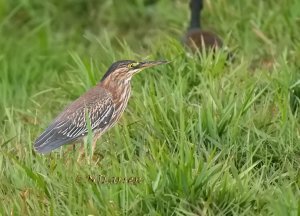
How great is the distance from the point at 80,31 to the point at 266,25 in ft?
8.34

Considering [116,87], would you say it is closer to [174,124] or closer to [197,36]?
[174,124]

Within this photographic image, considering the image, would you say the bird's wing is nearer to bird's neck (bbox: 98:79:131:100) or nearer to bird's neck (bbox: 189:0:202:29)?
bird's neck (bbox: 98:79:131:100)

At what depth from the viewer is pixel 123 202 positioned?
6328 millimetres

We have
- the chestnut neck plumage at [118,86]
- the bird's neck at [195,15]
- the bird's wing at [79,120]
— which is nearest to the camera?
the bird's wing at [79,120]

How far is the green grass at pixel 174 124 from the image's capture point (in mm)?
6359

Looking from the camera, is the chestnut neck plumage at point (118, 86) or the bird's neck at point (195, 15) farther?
the bird's neck at point (195, 15)

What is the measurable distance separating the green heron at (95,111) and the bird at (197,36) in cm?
125

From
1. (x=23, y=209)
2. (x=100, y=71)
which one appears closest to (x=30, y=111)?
(x=100, y=71)

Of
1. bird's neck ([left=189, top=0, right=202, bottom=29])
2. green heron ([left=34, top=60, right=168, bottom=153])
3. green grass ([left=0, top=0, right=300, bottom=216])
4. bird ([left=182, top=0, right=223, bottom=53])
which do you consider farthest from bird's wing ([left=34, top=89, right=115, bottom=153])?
bird's neck ([left=189, top=0, right=202, bottom=29])

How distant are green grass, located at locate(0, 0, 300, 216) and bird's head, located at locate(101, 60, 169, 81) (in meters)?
0.18

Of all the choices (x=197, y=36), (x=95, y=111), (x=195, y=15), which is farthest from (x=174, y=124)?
(x=195, y=15)

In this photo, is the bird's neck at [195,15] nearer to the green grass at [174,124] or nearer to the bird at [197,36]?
the bird at [197,36]

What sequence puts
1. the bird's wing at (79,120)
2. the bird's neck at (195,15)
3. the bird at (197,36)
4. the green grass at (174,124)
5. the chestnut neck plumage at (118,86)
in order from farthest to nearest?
the bird's neck at (195,15), the bird at (197,36), the chestnut neck plumage at (118,86), the bird's wing at (79,120), the green grass at (174,124)

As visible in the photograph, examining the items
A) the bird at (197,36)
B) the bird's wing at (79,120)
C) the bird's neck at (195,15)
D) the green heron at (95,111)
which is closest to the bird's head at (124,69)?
the green heron at (95,111)
